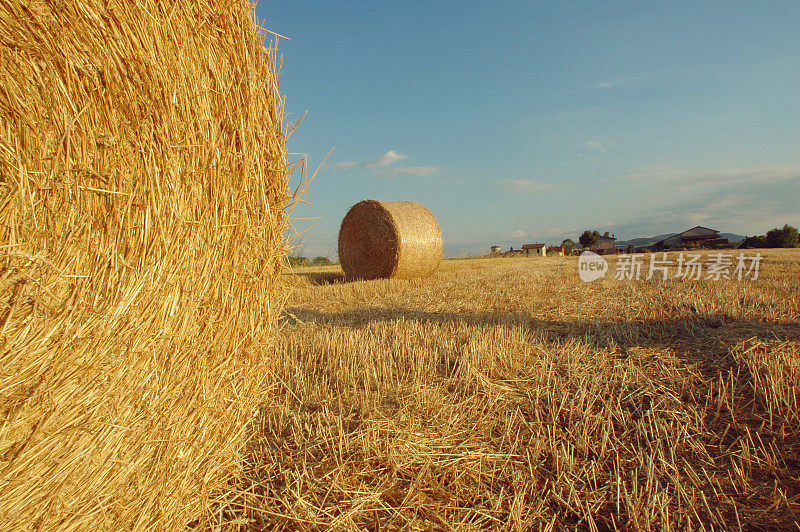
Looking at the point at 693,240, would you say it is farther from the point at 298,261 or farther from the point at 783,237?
the point at 298,261

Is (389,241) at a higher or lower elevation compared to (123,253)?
higher

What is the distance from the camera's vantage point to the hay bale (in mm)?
9961

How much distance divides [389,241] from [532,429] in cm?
767

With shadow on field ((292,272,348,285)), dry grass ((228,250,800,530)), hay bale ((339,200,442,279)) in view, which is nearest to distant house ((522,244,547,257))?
shadow on field ((292,272,348,285))

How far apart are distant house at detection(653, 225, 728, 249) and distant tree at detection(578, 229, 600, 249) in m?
6.36

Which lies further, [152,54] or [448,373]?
[448,373]

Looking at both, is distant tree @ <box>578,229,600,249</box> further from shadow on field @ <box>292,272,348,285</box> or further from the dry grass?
the dry grass

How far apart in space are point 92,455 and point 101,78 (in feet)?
4.48

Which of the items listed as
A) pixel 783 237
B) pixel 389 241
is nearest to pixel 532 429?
pixel 389 241

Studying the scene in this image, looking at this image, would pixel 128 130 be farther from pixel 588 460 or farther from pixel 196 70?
pixel 588 460

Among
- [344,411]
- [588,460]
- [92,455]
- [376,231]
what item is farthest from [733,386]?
[376,231]

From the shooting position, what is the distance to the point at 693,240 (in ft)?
108

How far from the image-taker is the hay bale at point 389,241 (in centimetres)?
996

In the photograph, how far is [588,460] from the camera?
2.22m
